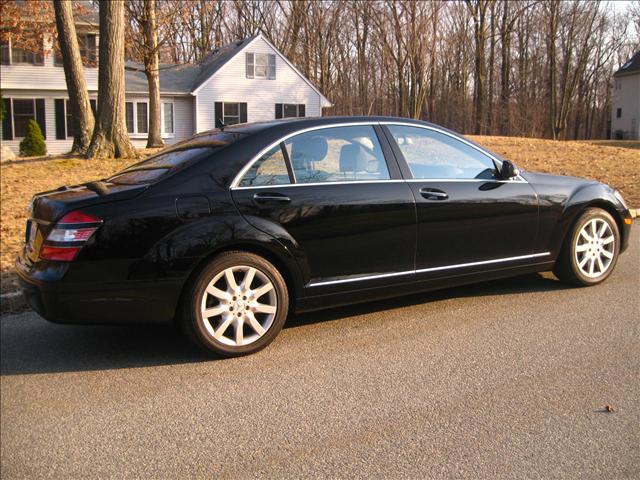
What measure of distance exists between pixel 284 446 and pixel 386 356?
4.50 ft

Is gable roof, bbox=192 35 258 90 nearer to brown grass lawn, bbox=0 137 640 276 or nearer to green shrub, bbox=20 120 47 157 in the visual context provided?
green shrub, bbox=20 120 47 157

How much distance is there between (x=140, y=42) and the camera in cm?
2534

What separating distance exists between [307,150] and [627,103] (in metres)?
51.4

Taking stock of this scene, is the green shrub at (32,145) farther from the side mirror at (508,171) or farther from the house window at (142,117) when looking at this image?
the side mirror at (508,171)

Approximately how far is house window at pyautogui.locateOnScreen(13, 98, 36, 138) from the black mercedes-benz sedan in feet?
94.9

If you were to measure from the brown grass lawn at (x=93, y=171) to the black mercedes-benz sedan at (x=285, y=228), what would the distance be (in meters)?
3.16

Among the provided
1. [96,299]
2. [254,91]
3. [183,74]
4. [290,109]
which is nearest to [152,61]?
[254,91]

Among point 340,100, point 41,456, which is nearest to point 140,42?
point 41,456

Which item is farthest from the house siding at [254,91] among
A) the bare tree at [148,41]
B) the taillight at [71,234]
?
the taillight at [71,234]

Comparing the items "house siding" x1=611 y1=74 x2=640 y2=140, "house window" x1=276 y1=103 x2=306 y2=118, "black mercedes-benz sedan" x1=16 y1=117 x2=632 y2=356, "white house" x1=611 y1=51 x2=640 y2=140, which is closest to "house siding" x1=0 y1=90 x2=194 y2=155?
"house window" x1=276 y1=103 x2=306 y2=118

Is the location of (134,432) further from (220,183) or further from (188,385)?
(220,183)

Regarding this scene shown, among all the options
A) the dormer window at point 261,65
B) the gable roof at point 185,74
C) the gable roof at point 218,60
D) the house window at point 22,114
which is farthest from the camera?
the dormer window at point 261,65

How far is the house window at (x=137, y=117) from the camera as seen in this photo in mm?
33500

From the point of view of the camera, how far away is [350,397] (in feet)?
13.1
